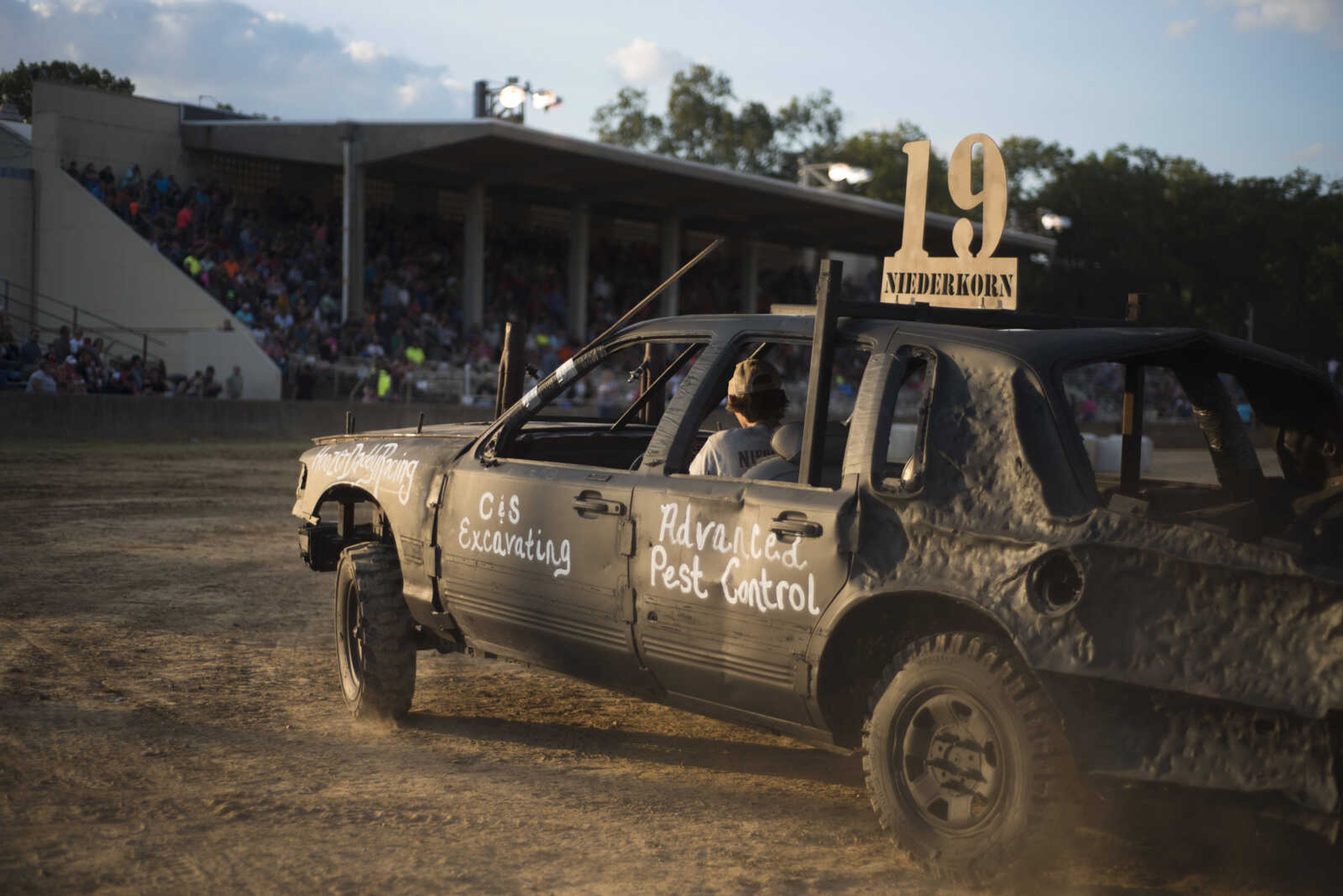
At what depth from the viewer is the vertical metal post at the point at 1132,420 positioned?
15.6ft

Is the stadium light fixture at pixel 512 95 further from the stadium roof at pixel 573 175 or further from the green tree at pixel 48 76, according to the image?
the green tree at pixel 48 76

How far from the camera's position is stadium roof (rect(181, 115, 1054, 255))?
31.2 meters

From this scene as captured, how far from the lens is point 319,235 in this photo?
32.7 meters

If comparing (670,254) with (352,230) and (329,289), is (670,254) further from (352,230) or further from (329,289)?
(329,289)

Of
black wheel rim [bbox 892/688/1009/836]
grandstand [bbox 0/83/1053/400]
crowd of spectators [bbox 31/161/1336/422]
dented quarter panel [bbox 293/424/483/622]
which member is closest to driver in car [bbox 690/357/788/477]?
black wheel rim [bbox 892/688/1009/836]

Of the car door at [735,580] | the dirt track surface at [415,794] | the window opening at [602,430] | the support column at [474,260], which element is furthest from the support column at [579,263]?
the car door at [735,580]

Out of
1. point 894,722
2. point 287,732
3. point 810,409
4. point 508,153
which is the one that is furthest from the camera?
point 508,153

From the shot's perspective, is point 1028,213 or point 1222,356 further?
point 1028,213

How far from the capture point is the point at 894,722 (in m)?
3.76

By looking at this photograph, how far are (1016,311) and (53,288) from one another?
96.4ft

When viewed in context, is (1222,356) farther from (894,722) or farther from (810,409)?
(894,722)

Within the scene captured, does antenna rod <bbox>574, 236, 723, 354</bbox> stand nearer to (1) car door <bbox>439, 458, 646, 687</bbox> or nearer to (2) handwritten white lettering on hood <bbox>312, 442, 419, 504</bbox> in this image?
(1) car door <bbox>439, 458, 646, 687</bbox>

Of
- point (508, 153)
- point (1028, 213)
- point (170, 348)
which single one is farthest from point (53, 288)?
point (1028, 213)

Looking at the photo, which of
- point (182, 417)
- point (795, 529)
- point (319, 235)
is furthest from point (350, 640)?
point (319, 235)
